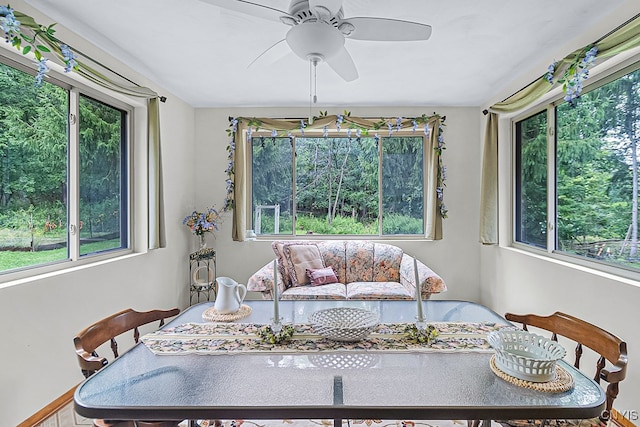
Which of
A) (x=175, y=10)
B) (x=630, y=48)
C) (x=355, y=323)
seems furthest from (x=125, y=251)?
(x=630, y=48)

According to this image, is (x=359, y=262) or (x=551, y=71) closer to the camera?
(x=551, y=71)

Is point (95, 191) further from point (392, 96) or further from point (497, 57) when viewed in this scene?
point (497, 57)

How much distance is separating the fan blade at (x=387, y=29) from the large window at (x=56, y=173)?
2.09 meters

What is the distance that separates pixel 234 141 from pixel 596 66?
3.45 meters

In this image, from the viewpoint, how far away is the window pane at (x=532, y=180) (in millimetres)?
3152

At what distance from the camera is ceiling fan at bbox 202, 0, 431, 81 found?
157 centimetres

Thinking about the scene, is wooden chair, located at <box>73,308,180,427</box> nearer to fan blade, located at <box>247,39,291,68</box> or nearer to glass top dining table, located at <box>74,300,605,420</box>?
glass top dining table, located at <box>74,300,605,420</box>

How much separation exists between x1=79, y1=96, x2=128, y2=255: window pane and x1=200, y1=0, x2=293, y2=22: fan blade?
1.79m

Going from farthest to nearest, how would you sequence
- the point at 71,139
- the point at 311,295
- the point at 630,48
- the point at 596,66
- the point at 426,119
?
the point at 426,119, the point at 311,295, the point at 71,139, the point at 596,66, the point at 630,48

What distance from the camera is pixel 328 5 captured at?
151cm

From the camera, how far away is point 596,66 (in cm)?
233

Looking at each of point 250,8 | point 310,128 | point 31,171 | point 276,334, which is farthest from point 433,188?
point 31,171

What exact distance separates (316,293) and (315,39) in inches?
95.3

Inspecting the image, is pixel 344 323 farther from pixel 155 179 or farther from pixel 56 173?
pixel 155 179
